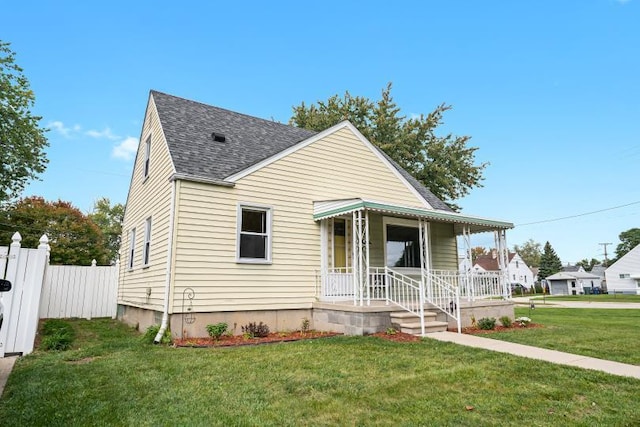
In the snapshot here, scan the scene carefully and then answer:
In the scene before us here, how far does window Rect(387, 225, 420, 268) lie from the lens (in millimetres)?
11945

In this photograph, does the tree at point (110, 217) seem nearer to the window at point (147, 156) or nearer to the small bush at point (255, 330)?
the window at point (147, 156)

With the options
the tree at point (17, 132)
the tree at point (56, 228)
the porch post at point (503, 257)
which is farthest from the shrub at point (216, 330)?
the tree at point (56, 228)

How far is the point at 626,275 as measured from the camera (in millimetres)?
51781

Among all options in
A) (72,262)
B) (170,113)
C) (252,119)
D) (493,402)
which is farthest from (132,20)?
(72,262)

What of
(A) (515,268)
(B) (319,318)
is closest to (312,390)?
(B) (319,318)

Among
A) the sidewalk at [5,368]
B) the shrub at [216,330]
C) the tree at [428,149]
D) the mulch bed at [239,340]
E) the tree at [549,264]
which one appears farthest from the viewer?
the tree at [549,264]

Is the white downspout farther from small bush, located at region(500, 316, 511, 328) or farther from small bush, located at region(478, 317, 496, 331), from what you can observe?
small bush, located at region(500, 316, 511, 328)

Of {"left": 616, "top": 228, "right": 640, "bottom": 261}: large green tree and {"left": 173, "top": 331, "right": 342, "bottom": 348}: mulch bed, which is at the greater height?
{"left": 616, "top": 228, "right": 640, "bottom": 261}: large green tree

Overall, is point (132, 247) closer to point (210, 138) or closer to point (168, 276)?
point (210, 138)

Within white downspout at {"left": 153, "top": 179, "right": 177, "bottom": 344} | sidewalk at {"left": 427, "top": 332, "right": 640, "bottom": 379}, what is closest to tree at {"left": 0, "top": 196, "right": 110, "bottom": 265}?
white downspout at {"left": 153, "top": 179, "right": 177, "bottom": 344}

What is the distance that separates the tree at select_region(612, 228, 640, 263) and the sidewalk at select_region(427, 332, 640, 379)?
102 metres

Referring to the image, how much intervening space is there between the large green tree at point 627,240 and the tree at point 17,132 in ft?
351

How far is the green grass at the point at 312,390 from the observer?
368cm

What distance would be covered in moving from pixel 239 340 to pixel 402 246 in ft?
20.3
